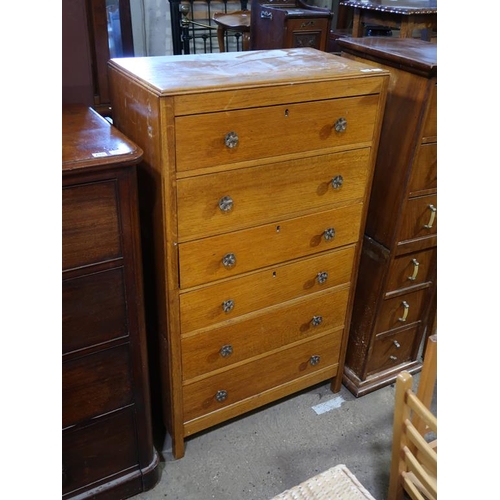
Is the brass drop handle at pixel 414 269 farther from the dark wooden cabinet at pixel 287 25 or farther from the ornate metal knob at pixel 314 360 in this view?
the dark wooden cabinet at pixel 287 25

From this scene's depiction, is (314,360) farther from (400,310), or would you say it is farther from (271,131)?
(271,131)

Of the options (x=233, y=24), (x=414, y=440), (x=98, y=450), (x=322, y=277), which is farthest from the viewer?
(x=233, y=24)

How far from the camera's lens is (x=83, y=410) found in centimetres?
136

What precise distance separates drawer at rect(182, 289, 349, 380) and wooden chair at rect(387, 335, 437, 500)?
1.59ft

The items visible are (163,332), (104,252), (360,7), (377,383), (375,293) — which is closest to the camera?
(104,252)

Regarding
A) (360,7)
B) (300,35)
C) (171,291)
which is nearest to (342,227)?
(171,291)

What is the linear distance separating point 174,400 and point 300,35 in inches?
110

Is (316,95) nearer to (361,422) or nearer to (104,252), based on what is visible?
(104,252)

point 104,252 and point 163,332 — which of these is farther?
point 163,332

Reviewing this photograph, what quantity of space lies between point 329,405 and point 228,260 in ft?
2.81

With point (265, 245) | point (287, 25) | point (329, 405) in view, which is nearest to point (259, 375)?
point (329, 405)

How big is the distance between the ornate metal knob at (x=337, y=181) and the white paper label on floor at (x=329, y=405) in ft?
2.93

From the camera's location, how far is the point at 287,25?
341 centimetres

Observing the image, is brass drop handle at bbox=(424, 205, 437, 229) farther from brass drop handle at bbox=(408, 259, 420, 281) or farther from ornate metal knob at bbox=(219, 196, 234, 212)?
ornate metal knob at bbox=(219, 196, 234, 212)
